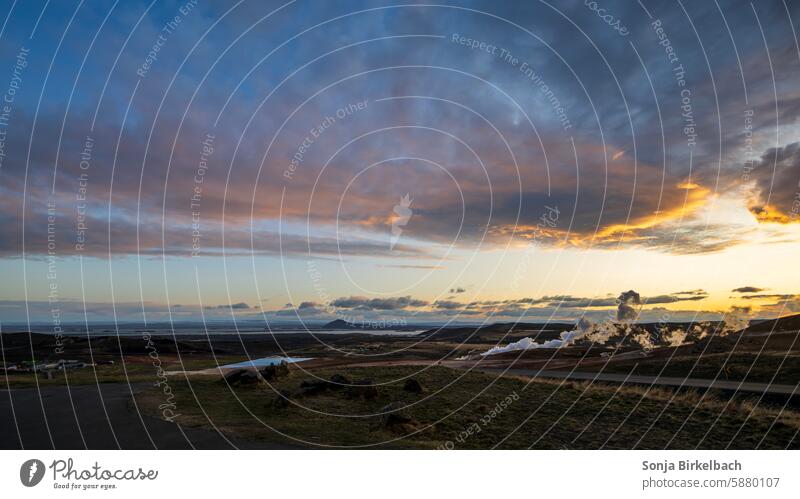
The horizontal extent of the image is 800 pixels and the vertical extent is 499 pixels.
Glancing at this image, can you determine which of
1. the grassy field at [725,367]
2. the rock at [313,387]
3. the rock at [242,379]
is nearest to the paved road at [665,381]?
the grassy field at [725,367]

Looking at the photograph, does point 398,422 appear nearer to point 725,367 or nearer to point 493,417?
point 493,417

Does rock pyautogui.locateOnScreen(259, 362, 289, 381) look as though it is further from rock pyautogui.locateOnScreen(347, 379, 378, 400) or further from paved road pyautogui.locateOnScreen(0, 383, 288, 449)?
paved road pyautogui.locateOnScreen(0, 383, 288, 449)

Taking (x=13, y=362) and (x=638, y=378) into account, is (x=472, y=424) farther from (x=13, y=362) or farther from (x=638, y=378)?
(x=13, y=362)

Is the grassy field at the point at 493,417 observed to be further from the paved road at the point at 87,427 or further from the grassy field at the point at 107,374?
the grassy field at the point at 107,374

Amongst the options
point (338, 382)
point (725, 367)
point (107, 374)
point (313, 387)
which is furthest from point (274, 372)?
point (725, 367)

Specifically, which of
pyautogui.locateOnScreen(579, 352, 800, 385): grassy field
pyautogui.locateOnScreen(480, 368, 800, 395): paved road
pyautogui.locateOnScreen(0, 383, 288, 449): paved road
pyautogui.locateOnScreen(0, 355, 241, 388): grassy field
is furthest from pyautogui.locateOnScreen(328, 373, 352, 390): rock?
pyautogui.locateOnScreen(579, 352, 800, 385): grassy field
